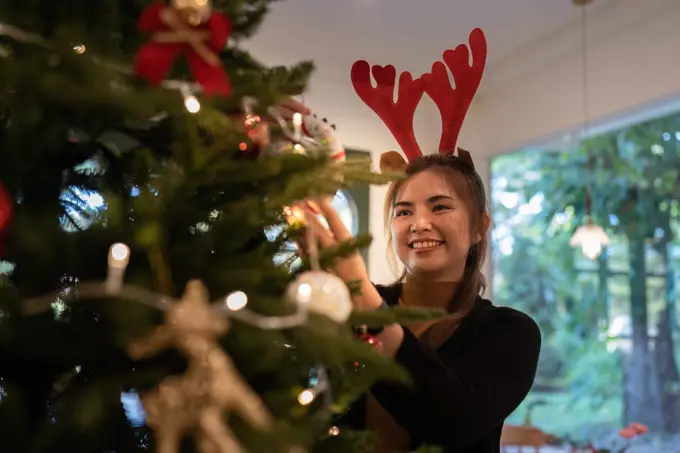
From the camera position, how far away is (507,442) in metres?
2.46

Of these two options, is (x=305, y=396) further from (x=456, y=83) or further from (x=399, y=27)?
(x=399, y=27)

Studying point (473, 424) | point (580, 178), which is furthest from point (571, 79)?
point (473, 424)

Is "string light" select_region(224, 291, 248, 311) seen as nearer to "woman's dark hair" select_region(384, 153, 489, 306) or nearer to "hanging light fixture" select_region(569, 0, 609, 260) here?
"woman's dark hair" select_region(384, 153, 489, 306)

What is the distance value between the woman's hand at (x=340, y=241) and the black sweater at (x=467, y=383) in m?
0.12

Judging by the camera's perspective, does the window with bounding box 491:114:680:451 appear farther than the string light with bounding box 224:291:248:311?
Yes

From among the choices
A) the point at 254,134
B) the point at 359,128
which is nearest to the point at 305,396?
the point at 254,134

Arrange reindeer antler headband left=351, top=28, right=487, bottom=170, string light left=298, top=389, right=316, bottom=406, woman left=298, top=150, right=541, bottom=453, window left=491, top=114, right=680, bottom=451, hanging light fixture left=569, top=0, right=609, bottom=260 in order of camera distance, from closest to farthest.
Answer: string light left=298, top=389, right=316, bottom=406
woman left=298, top=150, right=541, bottom=453
reindeer antler headband left=351, top=28, right=487, bottom=170
hanging light fixture left=569, top=0, right=609, bottom=260
window left=491, top=114, right=680, bottom=451

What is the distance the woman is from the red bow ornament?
0.86 feet

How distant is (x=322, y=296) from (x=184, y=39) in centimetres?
19

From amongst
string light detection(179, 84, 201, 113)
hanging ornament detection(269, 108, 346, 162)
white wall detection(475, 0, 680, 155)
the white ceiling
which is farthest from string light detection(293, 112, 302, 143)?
white wall detection(475, 0, 680, 155)

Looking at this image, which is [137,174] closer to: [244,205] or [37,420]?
[244,205]

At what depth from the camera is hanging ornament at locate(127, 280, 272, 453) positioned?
0.35 metres

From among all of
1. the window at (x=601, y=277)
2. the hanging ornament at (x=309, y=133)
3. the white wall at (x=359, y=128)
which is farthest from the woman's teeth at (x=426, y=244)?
the window at (x=601, y=277)

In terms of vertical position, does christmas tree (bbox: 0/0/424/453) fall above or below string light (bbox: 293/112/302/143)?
below
